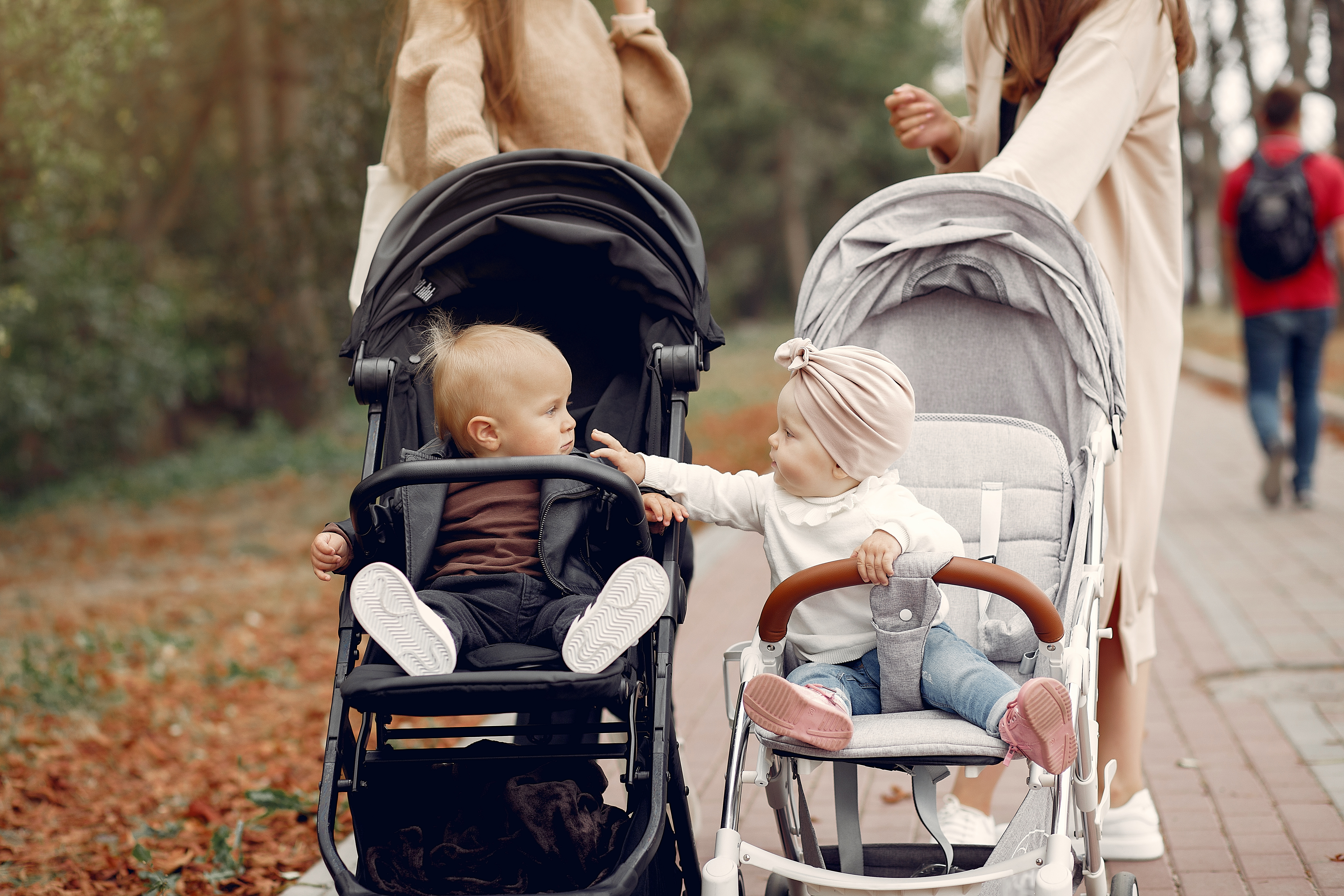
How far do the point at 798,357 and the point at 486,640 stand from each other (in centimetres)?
89

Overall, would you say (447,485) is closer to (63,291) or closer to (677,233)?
(677,233)

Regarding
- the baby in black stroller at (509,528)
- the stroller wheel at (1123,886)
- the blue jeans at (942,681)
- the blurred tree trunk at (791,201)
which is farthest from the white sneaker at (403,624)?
the blurred tree trunk at (791,201)

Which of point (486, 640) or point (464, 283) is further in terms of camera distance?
point (464, 283)

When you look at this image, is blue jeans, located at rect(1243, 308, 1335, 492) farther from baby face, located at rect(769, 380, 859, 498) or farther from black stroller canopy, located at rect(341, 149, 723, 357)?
baby face, located at rect(769, 380, 859, 498)

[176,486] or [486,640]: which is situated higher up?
[486,640]

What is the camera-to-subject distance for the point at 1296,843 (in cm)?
361

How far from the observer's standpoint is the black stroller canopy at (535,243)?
311 cm

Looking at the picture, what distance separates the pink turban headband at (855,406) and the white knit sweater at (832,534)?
8 cm

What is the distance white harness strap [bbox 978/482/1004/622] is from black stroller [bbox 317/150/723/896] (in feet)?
2.37

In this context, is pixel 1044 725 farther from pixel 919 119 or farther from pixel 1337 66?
pixel 1337 66

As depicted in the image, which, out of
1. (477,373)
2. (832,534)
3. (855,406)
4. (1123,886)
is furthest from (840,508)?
(1123,886)

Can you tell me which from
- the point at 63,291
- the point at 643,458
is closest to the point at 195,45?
the point at 63,291

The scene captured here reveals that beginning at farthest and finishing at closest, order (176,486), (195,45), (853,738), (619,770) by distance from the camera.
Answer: (195,45), (176,486), (619,770), (853,738)

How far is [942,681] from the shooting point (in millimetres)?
2494
